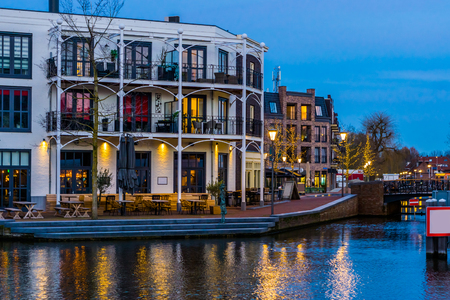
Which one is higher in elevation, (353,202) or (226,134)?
(226,134)

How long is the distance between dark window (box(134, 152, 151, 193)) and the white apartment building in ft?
0.17

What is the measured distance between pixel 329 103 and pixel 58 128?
51.2 meters

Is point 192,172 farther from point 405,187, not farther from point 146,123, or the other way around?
point 405,187

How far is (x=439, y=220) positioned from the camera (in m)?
14.3

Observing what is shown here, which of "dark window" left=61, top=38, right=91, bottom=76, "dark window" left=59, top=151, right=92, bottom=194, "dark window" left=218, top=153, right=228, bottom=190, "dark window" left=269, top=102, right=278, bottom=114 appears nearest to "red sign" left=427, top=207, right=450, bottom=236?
"dark window" left=218, top=153, right=228, bottom=190

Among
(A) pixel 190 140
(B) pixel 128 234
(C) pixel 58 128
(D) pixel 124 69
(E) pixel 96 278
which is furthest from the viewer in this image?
(A) pixel 190 140

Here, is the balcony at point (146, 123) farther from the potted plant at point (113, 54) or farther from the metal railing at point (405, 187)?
the metal railing at point (405, 187)

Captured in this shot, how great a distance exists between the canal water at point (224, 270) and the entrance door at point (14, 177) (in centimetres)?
864

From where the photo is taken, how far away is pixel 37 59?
26.0 m

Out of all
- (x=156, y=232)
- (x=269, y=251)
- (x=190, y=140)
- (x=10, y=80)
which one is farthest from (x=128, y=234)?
(x=10, y=80)

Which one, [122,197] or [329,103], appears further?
[329,103]

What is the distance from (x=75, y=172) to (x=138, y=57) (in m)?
6.61

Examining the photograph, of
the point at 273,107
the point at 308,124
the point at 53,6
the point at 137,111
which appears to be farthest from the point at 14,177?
the point at 308,124

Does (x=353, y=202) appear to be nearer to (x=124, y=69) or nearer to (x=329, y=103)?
(x=124, y=69)
